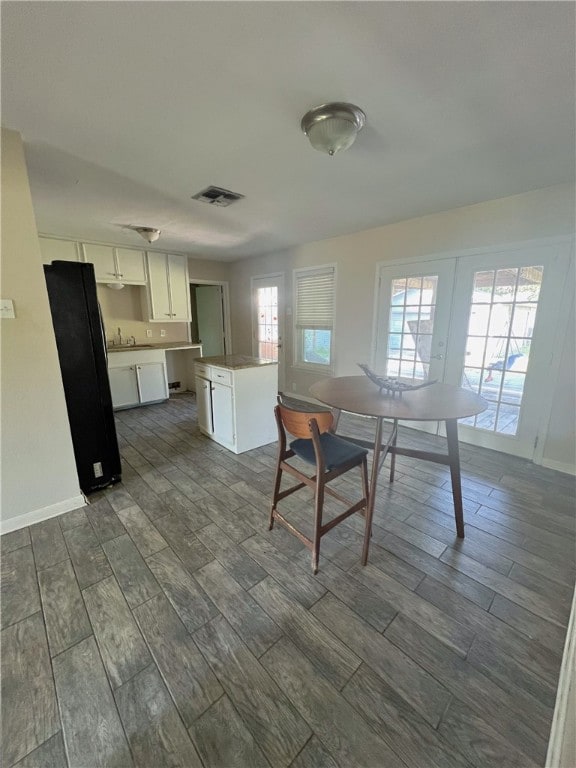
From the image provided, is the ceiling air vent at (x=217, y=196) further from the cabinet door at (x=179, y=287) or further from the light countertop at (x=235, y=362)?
the cabinet door at (x=179, y=287)

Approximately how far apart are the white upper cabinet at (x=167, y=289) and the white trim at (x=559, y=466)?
4.98m

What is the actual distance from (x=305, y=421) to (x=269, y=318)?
3.98 m

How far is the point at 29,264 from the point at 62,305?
35 centimetres

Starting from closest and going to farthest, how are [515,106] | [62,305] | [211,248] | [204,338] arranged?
1. [515,106]
2. [62,305]
3. [211,248]
4. [204,338]

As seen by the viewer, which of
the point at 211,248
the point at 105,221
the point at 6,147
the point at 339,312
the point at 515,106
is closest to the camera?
the point at 515,106

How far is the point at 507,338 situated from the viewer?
9.26 ft

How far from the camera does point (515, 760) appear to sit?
3.02 ft

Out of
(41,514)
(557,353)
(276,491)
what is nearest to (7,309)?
(41,514)

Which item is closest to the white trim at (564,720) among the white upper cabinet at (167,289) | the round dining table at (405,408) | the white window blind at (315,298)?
the round dining table at (405,408)

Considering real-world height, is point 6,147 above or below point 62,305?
above

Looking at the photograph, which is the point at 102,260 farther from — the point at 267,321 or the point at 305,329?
the point at 305,329

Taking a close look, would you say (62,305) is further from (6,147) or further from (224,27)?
(224,27)

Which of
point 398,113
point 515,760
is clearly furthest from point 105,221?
point 515,760

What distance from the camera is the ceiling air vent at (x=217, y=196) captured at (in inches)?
98.7
